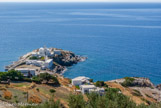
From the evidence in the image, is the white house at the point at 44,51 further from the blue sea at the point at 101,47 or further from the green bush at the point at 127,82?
the green bush at the point at 127,82

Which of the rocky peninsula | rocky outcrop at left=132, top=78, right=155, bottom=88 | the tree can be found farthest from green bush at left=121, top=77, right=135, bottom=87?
the tree

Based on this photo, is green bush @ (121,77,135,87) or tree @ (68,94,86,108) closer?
tree @ (68,94,86,108)

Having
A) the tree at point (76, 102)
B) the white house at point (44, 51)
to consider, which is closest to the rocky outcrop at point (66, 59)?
the white house at point (44, 51)

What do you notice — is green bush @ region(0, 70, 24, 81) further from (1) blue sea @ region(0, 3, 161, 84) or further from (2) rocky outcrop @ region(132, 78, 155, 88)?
(2) rocky outcrop @ region(132, 78, 155, 88)

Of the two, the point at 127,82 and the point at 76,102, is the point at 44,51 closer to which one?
the point at 127,82

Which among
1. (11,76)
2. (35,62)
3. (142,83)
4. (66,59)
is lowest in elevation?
(142,83)

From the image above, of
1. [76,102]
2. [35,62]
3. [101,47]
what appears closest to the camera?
[76,102]

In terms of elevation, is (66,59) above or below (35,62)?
below

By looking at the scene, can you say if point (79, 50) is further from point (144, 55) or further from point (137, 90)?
point (137, 90)

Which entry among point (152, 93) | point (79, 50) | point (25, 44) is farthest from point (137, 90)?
point (25, 44)

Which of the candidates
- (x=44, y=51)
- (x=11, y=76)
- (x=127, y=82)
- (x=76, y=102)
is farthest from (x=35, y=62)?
(x=76, y=102)

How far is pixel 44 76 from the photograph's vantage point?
4712 centimetres

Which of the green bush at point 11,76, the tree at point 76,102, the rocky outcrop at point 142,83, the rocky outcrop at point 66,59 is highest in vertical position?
the tree at point 76,102

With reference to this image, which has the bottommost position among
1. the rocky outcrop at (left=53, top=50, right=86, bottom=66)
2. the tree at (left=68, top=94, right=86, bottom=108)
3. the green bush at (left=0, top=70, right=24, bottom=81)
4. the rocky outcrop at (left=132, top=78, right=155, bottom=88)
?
the rocky outcrop at (left=132, top=78, right=155, bottom=88)
